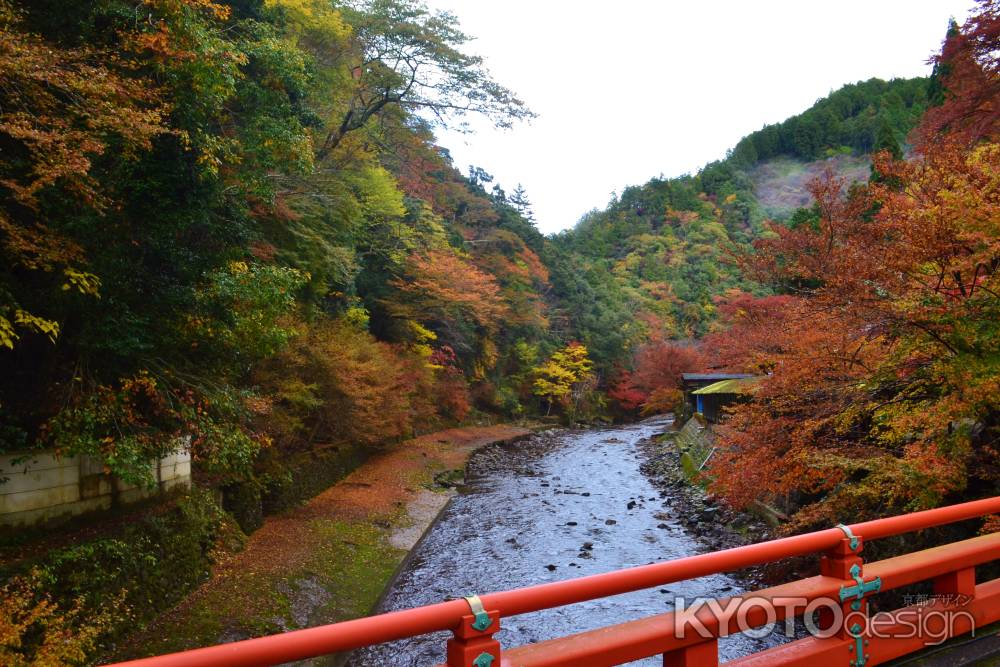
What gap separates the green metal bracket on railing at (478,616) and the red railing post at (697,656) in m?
1.03

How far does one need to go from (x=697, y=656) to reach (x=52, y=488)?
824 cm

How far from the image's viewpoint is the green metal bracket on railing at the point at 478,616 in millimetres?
2238

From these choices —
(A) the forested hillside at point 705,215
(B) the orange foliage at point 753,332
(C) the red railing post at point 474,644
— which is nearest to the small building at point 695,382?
(B) the orange foliage at point 753,332

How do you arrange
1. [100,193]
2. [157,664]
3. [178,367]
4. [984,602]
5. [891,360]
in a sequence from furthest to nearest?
1. [178,367]
2. [891,360]
3. [100,193]
4. [984,602]
5. [157,664]

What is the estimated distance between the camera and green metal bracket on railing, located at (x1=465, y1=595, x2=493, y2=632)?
2.24m

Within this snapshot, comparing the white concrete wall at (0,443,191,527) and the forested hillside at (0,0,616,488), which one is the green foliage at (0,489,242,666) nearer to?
the white concrete wall at (0,443,191,527)

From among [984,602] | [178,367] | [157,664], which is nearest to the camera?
[157,664]

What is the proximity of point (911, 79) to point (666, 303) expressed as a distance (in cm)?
5939

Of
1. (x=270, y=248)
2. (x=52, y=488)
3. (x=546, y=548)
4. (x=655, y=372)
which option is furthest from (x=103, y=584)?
(x=655, y=372)

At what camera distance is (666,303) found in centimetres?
5703

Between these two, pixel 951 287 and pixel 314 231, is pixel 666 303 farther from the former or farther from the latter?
→ pixel 951 287

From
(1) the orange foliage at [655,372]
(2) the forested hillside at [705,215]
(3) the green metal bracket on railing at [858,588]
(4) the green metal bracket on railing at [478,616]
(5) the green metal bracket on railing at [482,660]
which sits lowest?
(1) the orange foliage at [655,372]

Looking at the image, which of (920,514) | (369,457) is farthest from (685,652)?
(369,457)

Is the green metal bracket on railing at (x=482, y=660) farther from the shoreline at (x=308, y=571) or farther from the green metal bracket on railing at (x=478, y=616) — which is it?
the shoreline at (x=308, y=571)
